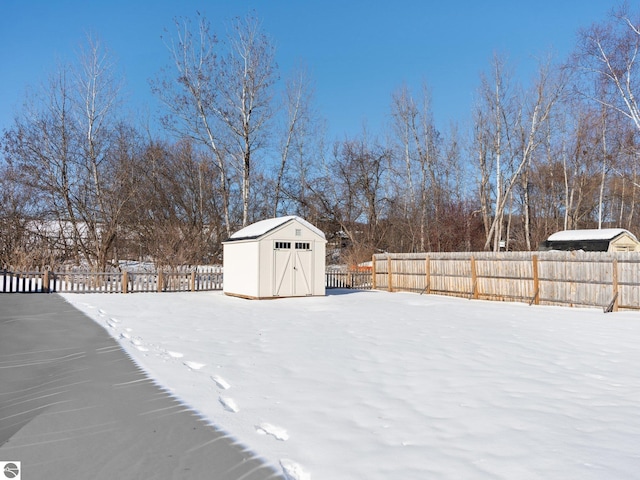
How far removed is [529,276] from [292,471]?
12.7m

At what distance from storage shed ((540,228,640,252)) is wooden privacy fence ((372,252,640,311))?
27.9ft

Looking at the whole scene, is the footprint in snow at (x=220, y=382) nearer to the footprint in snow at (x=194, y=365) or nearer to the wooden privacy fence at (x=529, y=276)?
the footprint in snow at (x=194, y=365)

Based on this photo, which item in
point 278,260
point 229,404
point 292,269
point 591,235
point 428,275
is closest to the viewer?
point 229,404

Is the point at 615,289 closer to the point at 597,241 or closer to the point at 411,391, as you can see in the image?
the point at 411,391

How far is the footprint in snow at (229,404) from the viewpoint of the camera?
12.3 feet

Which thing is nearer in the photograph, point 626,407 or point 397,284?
point 626,407

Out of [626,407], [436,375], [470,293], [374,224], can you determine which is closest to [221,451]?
[436,375]

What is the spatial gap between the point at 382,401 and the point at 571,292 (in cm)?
1067

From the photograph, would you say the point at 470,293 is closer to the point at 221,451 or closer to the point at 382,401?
the point at 382,401

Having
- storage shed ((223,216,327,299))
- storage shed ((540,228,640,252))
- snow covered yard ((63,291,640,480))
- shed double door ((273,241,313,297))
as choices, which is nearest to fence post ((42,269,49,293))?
storage shed ((223,216,327,299))

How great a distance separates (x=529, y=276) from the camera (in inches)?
532

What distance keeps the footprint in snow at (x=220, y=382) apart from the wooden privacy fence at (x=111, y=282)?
12.9 metres

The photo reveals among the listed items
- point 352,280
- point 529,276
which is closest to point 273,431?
point 529,276

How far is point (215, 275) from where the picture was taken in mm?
18344
